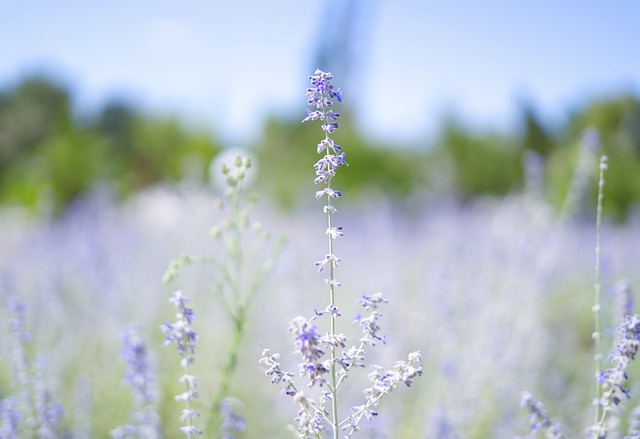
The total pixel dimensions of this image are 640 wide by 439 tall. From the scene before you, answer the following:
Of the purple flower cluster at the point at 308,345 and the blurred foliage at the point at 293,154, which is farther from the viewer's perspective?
the blurred foliage at the point at 293,154

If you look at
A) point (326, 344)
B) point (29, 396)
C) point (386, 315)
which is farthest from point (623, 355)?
point (386, 315)

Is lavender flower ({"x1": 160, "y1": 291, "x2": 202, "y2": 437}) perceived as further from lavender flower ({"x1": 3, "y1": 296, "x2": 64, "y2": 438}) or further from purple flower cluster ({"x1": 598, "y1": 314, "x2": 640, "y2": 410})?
purple flower cluster ({"x1": 598, "y1": 314, "x2": 640, "y2": 410})

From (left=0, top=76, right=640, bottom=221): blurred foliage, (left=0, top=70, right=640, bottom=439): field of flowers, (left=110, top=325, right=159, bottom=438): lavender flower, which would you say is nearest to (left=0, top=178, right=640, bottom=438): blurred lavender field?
(left=0, top=70, right=640, bottom=439): field of flowers

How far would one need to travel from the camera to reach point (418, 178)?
49.9ft

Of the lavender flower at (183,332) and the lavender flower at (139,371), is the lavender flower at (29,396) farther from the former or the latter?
the lavender flower at (183,332)

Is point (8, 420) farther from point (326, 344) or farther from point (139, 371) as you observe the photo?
point (326, 344)

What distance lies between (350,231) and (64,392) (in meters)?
5.56

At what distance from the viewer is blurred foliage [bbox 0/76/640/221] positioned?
27.0 feet

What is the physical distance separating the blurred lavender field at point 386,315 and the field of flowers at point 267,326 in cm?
2

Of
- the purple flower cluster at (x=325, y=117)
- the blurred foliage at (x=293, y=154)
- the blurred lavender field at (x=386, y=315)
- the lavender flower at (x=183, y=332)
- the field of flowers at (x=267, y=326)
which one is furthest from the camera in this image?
the blurred foliage at (x=293, y=154)

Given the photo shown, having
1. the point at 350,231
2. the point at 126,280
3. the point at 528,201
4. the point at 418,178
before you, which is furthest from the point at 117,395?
the point at 418,178

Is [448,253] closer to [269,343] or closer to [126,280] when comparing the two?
[269,343]

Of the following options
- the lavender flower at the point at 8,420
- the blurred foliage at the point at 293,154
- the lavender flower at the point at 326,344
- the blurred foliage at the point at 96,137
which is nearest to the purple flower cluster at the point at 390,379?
the lavender flower at the point at 326,344

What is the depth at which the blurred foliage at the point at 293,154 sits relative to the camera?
8219mm
